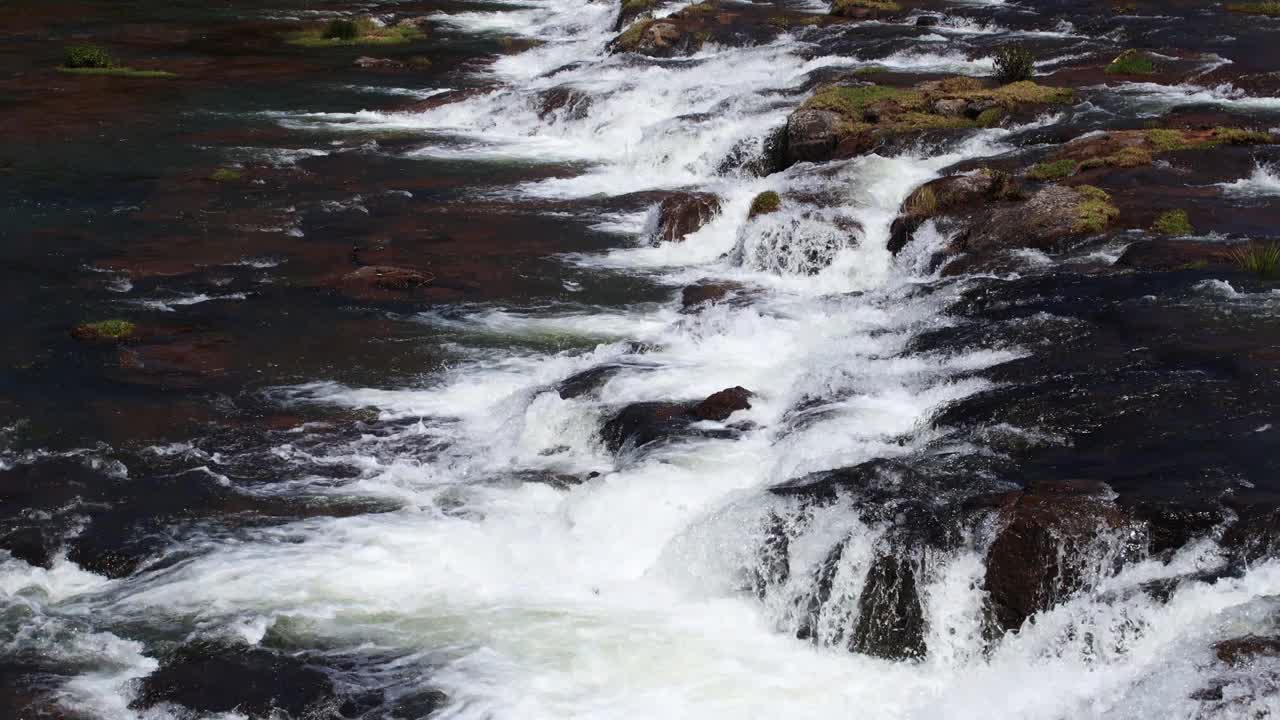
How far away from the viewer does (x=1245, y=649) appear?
898cm

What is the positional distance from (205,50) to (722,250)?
24.9 meters

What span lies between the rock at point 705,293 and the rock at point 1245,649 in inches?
424

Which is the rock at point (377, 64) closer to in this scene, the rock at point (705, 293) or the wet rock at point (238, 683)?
the rock at point (705, 293)

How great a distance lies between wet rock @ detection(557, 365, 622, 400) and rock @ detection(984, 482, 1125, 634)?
6.05 metres

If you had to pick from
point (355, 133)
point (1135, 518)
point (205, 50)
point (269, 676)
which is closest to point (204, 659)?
point (269, 676)

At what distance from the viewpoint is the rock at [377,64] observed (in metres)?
38.6

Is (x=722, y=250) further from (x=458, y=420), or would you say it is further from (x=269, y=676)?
(x=269, y=676)

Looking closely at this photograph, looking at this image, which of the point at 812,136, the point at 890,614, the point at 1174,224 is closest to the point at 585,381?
the point at 890,614

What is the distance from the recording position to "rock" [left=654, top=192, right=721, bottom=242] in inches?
868

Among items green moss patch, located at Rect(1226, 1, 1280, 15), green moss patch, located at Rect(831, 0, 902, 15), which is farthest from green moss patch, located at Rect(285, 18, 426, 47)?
green moss patch, located at Rect(1226, 1, 1280, 15)

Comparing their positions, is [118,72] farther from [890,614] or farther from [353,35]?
[890,614]

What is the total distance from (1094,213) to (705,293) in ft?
17.2

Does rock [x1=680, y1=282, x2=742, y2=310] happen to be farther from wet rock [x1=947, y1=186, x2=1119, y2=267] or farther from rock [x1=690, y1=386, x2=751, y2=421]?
rock [x1=690, y1=386, x2=751, y2=421]

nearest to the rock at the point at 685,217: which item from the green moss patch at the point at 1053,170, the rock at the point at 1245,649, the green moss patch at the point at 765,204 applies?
the green moss patch at the point at 765,204
